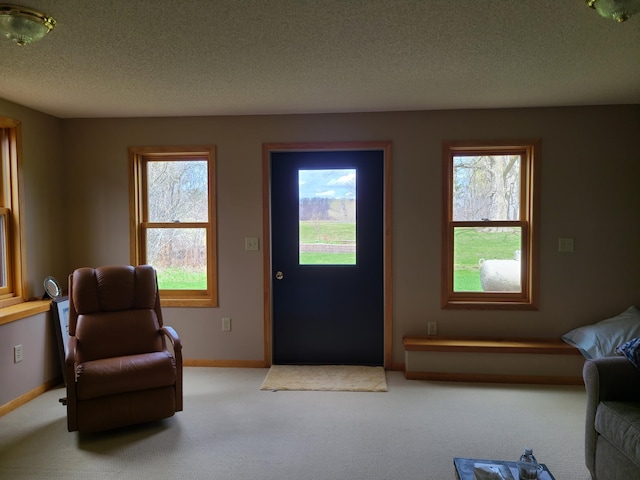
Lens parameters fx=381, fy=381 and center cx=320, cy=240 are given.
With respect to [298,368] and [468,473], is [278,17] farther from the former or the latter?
[298,368]

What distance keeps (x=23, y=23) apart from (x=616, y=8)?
2609 mm

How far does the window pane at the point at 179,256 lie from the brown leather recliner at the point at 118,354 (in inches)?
27.7

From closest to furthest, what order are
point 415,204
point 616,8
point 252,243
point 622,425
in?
point 616,8 < point 622,425 < point 415,204 < point 252,243

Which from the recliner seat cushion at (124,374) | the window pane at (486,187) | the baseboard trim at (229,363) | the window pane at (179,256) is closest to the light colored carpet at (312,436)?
the recliner seat cushion at (124,374)

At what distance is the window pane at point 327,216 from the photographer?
354cm

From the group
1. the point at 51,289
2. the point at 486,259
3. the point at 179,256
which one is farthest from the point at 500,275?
the point at 51,289

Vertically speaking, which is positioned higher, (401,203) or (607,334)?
(401,203)

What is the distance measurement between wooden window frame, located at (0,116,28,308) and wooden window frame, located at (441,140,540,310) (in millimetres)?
3554

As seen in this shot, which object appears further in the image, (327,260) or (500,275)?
(327,260)

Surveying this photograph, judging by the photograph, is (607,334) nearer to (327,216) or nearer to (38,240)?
(327,216)

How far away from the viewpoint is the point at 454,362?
3.23 m

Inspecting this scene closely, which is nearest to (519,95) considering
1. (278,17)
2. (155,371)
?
(278,17)

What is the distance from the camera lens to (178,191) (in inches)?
144

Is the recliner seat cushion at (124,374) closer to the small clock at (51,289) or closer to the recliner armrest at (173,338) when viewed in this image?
the recliner armrest at (173,338)
